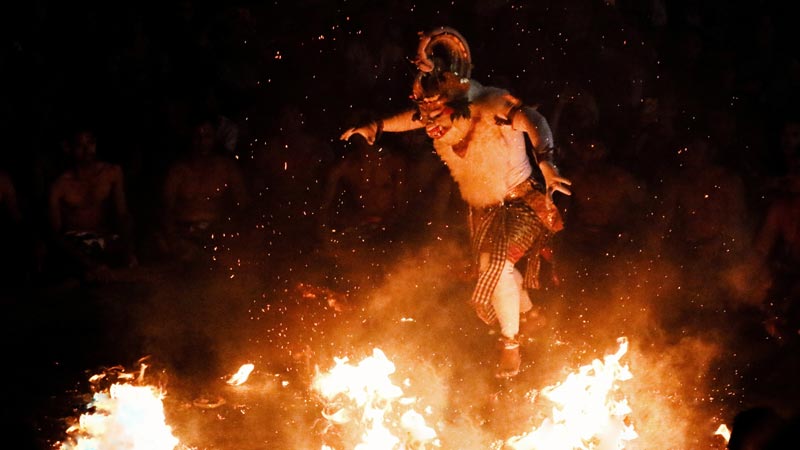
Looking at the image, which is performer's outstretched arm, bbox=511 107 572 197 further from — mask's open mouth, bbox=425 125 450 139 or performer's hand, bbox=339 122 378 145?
performer's hand, bbox=339 122 378 145

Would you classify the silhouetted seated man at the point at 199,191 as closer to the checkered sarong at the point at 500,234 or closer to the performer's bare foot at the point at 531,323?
the checkered sarong at the point at 500,234

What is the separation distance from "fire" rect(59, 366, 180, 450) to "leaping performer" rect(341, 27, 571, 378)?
231 centimetres

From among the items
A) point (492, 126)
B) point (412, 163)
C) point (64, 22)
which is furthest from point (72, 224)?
point (492, 126)

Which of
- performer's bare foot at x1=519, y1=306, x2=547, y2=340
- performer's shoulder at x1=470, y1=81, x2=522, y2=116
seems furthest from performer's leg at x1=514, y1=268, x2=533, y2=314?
performer's shoulder at x1=470, y1=81, x2=522, y2=116

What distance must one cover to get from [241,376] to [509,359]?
1.84 meters

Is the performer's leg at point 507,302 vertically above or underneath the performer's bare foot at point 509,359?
above

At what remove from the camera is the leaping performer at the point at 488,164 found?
221 inches

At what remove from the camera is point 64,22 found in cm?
770

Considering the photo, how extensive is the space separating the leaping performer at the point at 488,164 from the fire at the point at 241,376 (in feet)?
5.33

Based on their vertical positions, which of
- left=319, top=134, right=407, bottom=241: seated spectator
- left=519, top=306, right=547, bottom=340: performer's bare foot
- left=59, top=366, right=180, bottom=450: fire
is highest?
left=319, top=134, right=407, bottom=241: seated spectator

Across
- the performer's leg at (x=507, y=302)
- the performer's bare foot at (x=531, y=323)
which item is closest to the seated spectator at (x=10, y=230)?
the performer's leg at (x=507, y=302)

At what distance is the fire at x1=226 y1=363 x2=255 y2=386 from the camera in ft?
19.0

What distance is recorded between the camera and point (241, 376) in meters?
5.85

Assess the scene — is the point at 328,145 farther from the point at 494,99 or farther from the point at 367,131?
the point at 494,99
